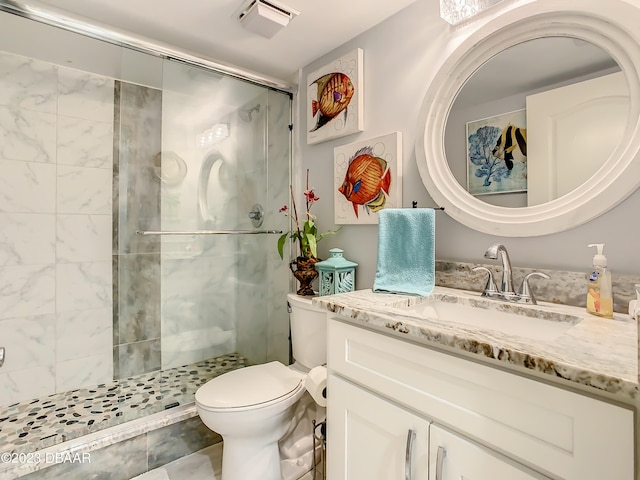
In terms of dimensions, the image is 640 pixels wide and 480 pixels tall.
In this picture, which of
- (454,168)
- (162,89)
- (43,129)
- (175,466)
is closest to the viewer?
(454,168)

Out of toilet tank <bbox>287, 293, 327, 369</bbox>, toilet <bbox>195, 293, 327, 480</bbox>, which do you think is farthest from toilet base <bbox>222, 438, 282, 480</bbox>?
toilet tank <bbox>287, 293, 327, 369</bbox>

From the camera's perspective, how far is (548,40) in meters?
1.08

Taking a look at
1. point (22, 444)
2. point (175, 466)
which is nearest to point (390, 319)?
point (175, 466)

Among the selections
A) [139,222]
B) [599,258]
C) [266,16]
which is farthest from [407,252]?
[139,222]

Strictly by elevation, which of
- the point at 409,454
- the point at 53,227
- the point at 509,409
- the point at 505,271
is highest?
the point at 53,227

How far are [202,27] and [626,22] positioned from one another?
169 cm

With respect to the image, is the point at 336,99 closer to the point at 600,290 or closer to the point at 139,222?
the point at 139,222

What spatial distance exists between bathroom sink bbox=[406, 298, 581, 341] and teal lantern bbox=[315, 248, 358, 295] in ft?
1.61

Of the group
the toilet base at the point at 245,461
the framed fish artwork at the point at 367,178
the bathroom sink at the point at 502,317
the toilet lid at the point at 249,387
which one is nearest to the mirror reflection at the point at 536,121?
the framed fish artwork at the point at 367,178

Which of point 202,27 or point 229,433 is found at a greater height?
point 202,27

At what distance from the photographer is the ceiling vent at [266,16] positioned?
1448 millimetres

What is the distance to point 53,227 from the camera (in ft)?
6.49

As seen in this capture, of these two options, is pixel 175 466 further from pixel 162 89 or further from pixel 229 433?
pixel 162 89

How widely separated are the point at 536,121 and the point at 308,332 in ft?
4.18
